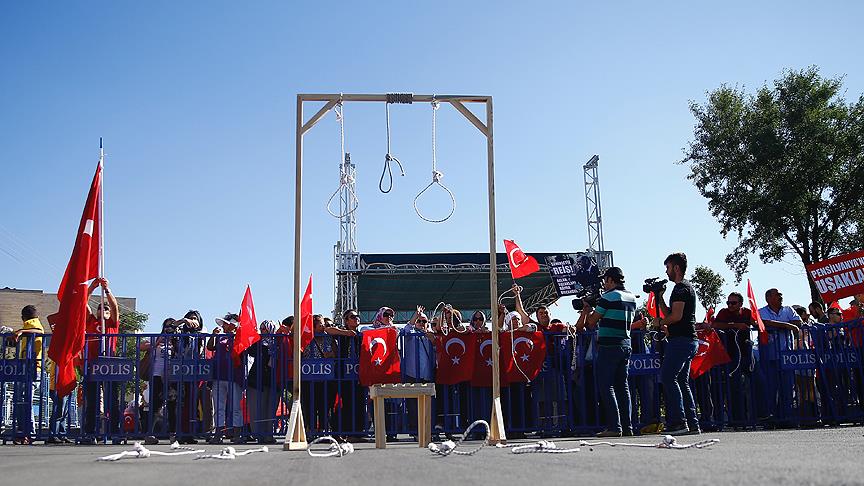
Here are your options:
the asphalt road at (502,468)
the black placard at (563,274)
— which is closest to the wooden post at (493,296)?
the asphalt road at (502,468)

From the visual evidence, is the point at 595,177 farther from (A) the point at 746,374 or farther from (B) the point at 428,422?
(B) the point at 428,422

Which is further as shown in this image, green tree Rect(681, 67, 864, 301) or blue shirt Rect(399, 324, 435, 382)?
green tree Rect(681, 67, 864, 301)

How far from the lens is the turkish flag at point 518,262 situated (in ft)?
51.8

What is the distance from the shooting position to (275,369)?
41.4 ft

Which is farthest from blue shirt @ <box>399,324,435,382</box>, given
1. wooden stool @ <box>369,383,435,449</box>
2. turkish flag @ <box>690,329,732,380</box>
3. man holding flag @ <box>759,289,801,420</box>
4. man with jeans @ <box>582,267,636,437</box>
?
man holding flag @ <box>759,289,801,420</box>

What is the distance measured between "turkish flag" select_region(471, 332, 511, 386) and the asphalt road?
15.8 ft

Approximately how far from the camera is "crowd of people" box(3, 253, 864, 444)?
12.4 m

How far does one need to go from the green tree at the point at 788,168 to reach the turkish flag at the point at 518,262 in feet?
47.9

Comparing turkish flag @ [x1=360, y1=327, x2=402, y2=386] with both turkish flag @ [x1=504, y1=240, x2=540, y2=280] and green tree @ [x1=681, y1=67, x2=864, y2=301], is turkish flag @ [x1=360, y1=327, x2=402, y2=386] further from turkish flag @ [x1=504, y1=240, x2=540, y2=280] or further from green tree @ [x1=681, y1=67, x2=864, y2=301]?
green tree @ [x1=681, y1=67, x2=864, y2=301]

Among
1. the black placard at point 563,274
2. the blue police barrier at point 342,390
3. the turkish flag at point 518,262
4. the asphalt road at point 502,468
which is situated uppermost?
the black placard at point 563,274

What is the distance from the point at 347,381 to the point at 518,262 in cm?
469

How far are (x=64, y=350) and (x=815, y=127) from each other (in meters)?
23.4

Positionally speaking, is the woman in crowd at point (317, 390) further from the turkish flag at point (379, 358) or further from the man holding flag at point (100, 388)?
the man holding flag at point (100, 388)

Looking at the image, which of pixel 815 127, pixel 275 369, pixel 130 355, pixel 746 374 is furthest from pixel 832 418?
pixel 815 127
